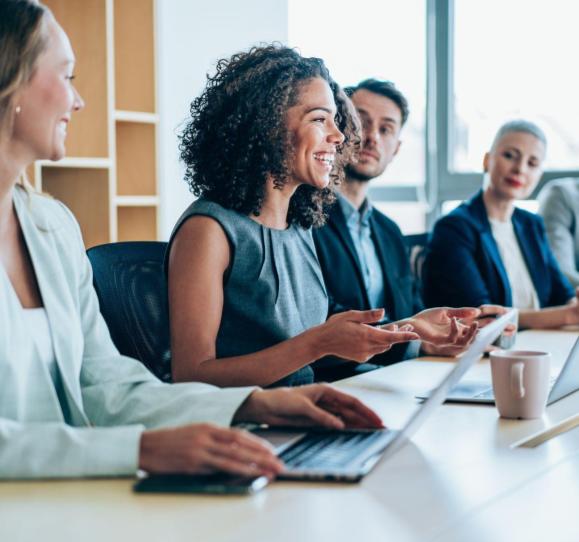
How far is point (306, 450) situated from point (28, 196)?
0.61 metres

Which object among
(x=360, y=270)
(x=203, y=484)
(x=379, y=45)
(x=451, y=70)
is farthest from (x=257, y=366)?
(x=451, y=70)

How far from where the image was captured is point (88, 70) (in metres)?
3.61

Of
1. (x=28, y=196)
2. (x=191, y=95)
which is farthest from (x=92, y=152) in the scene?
(x=28, y=196)

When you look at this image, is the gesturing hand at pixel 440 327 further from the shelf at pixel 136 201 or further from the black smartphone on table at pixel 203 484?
the shelf at pixel 136 201

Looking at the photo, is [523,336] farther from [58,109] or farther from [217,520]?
[217,520]

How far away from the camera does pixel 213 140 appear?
7.20 ft

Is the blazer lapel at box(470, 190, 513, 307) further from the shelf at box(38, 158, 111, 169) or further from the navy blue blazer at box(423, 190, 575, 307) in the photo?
the shelf at box(38, 158, 111, 169)

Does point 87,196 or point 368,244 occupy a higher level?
point 87,196

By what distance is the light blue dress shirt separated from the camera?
9.09 ft

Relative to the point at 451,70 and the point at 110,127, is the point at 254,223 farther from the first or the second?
the point at 451,70

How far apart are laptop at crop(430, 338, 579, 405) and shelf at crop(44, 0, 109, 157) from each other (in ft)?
7.28

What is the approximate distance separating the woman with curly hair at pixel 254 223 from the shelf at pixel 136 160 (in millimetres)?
1649

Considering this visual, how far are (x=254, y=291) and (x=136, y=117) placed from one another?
1.94 m

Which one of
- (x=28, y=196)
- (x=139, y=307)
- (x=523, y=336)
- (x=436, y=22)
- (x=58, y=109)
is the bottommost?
(x=523, y=336)
